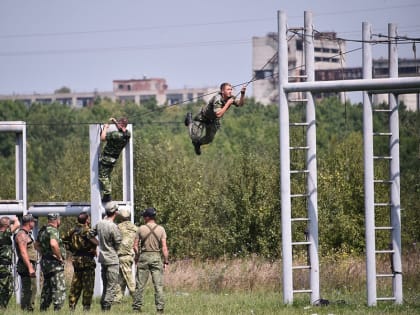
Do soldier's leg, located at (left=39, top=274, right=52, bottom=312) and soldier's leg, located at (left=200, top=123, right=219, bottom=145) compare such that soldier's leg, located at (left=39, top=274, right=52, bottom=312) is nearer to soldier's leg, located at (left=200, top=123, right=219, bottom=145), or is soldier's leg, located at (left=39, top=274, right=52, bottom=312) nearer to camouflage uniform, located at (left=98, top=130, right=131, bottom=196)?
soldier's leg, located at (left=200, top=123, right=219, bottom=145)

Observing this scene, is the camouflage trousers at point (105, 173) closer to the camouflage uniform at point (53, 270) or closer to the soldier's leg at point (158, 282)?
the camouflage uniform at point (53, 270)

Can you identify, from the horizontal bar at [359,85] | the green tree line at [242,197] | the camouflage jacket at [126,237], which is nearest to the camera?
the horizontal bar at [359,85]

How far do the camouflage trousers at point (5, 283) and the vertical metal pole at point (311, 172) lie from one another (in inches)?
231

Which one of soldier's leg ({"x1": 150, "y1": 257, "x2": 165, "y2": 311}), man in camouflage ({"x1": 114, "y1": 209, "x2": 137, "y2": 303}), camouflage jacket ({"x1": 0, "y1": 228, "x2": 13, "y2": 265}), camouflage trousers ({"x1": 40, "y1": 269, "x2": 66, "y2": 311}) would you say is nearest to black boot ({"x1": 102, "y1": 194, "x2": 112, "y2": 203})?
man in camouflage ({"x1": 114, "y1": 209, "x2": 137, "y2": 303})

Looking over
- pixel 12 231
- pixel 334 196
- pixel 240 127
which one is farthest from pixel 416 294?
pixel 240 127

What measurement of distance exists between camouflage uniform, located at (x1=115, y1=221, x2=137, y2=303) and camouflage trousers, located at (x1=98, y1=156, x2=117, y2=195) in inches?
84.6

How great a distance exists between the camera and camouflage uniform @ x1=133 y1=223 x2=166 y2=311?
21.6 metres

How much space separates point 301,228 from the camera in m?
47.4

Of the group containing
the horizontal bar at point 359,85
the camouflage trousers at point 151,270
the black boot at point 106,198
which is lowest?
the camouflage trousers at point 151,270

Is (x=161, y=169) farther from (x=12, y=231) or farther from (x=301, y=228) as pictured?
(x=12, y=231)

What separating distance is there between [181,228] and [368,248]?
114 ft

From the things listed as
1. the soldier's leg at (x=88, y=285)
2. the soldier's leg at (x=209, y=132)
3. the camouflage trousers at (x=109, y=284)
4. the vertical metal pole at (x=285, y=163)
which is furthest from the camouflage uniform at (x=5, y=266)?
the vertical metal pole at (x=285, y=163)

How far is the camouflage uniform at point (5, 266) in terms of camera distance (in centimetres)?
2239

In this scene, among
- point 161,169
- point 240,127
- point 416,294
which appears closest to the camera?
point 416,294
